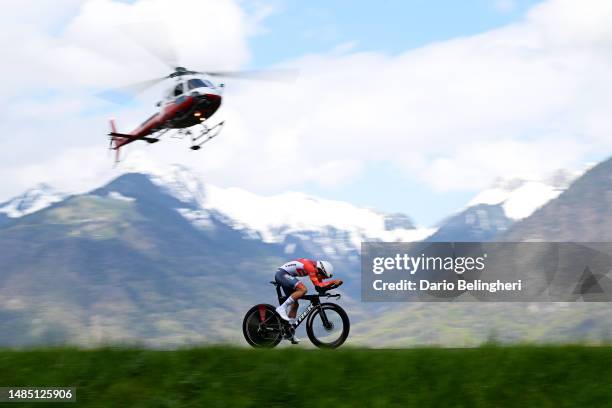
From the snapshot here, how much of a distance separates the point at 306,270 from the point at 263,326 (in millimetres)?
1740

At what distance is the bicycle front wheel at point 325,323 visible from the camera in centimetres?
1898

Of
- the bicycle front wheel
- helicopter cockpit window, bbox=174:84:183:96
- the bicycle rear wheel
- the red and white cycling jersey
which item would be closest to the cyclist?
the red and white cycling jersey

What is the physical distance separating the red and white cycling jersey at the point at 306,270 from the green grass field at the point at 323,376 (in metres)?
3.13

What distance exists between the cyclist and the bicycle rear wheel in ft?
0.98

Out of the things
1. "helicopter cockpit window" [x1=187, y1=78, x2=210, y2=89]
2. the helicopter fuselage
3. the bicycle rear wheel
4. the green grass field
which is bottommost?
the green grass field

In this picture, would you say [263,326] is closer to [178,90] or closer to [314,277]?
[314,277]

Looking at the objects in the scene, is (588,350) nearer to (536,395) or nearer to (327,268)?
(536,395)

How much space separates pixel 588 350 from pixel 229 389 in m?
6.84

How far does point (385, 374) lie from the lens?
50.4ft

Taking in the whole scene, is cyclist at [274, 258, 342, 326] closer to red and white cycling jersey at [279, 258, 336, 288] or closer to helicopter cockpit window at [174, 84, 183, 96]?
red and white cycling jersey at [279, 258, 336, 288]

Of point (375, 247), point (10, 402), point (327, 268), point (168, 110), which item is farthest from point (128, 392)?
point (168, 110)

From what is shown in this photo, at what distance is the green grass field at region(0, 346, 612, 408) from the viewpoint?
15.0 metres

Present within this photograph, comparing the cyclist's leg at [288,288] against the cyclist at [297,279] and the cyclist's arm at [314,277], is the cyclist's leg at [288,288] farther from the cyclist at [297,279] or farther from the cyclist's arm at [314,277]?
the cyclist's arm at [314,277]

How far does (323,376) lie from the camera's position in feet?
50.1
